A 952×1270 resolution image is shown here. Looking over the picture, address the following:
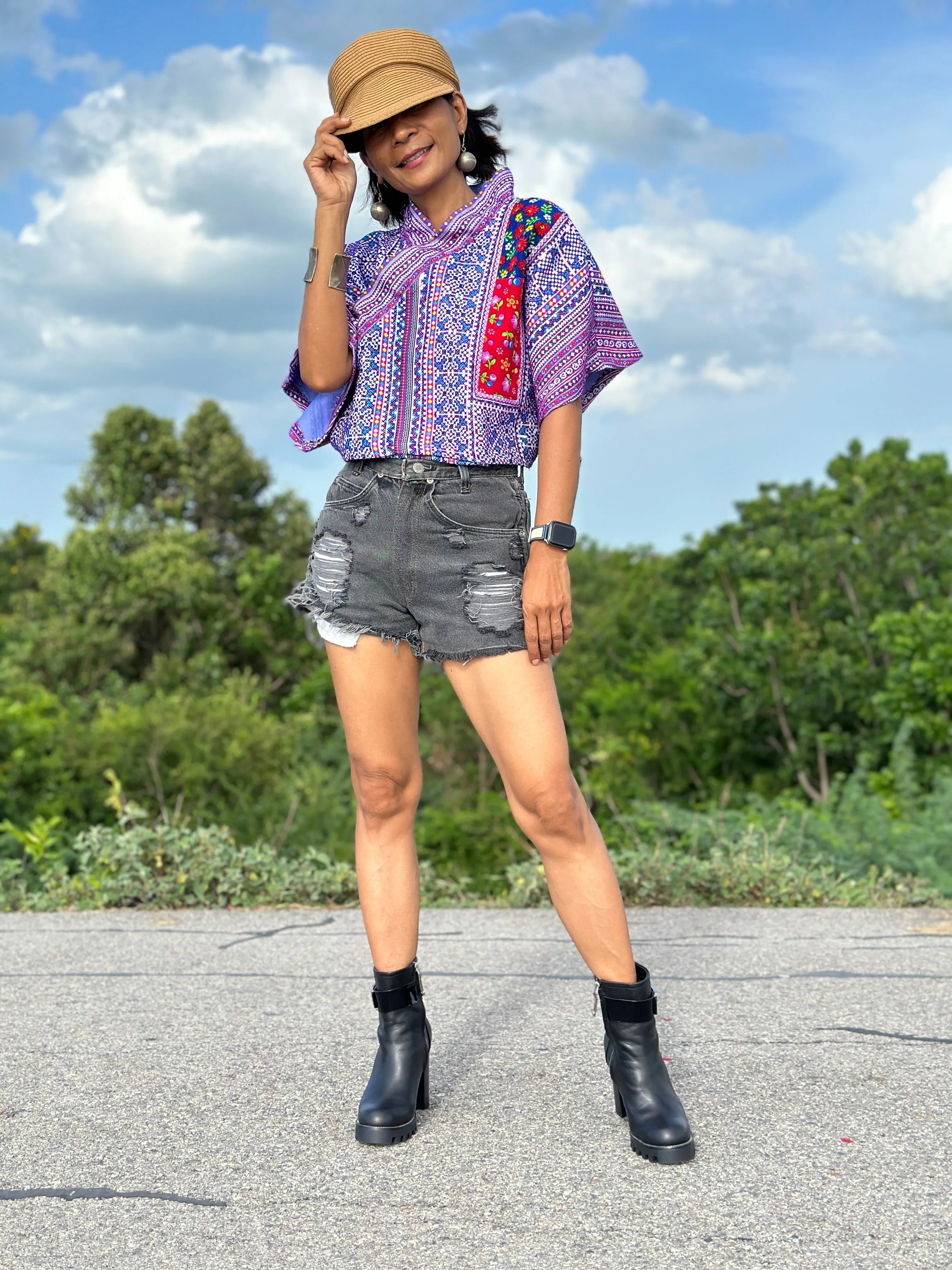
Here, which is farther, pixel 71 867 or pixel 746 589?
pixel 746 589

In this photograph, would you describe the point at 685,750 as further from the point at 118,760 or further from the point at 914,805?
the point at 914,805

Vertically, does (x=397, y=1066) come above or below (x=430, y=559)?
below

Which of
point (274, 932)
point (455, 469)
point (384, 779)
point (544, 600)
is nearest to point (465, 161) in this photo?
point (455, 469)

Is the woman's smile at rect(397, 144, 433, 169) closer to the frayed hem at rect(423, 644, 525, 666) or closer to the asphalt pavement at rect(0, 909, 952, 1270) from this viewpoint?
the frayed hem at rect(423, 644, 525, 666)

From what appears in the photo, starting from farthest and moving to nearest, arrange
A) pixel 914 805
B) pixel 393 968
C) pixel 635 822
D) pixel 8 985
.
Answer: pixel 914 805, pixel 635 822, pixel 8 985, pixel 393 968

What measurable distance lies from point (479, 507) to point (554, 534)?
17cm

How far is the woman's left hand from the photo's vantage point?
2.48 metres

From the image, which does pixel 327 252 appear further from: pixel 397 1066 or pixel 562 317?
pixel 397 1066

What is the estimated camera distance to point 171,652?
26141 millimetres

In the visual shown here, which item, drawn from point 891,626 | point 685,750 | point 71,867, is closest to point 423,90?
point 71,867

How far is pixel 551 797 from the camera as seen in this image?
8.18 ft

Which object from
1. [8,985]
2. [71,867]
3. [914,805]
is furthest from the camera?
[71,867]

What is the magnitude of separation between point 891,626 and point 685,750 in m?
6.30

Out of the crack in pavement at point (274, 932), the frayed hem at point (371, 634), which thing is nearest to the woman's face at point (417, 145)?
the frayed hem at point (371, 634)
